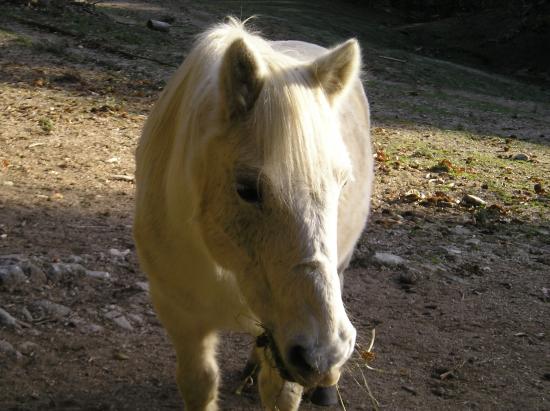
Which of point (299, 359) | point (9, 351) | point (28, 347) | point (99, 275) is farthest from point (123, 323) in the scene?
point (299, 359)

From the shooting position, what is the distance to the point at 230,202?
2652mm

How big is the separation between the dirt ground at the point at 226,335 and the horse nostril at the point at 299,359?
95cm

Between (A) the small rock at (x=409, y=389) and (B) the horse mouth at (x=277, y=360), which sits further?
(A) the small rock at (x=409, y=389)

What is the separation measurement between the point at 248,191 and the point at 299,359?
612 mm

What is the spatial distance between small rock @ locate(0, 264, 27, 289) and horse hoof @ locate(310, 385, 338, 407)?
1918mm

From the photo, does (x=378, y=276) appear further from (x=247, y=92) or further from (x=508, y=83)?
(x=508, y=83)

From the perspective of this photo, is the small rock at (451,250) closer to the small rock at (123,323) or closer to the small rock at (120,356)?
the small rock at (123,323)

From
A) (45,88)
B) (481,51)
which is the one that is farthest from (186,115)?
(481,51)

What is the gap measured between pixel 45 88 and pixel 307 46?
490cm

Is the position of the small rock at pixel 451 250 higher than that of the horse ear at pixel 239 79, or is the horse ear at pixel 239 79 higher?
the horse ear at pixel 239 79

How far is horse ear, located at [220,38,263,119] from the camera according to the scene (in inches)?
101

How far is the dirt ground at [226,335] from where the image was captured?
415cm

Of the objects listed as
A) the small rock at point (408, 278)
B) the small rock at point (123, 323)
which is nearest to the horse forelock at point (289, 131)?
the small rock at point (123, 323)

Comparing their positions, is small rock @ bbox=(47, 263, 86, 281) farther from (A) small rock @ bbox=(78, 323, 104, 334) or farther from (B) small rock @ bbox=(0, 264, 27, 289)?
(A) small rock @ bbox=(78, 323, 104, 334)
